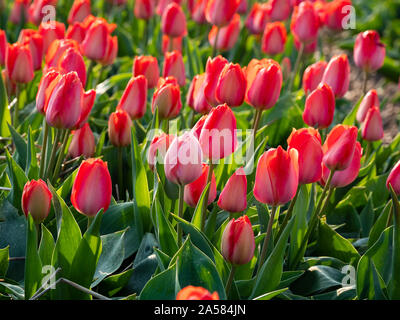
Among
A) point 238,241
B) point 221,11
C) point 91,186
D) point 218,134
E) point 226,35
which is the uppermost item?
point 221,11

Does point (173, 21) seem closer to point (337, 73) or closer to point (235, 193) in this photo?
point (337, 73)

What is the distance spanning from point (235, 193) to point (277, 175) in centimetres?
15

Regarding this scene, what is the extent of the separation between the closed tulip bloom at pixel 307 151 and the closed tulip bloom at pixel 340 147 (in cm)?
6

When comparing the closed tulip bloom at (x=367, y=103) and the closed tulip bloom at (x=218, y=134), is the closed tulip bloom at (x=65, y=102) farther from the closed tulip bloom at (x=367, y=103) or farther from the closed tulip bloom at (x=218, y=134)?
the closed tulip bloom at (x=367, y=103)

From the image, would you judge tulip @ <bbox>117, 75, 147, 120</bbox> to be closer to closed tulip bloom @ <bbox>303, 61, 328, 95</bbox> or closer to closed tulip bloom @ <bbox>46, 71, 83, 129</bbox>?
closed tulip bloom @ <bbox>46, 71, 83, 129</bbox>

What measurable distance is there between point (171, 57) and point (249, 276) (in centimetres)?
101

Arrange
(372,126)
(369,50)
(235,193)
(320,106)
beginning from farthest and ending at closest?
(369,50) < (372,126) < (320,106) < (235,193)

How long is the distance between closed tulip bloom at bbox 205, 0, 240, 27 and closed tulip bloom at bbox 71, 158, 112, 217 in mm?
1511

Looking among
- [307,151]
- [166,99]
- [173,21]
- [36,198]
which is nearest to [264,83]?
[166,99]

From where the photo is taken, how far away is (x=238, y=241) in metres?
1.50

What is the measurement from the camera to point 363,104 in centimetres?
244

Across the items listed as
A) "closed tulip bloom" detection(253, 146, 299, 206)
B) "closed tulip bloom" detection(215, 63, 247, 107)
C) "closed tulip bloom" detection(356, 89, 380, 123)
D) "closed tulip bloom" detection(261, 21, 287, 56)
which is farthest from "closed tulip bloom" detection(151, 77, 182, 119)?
"closed tulip bloom" detection(261, 21, 287, 56)
